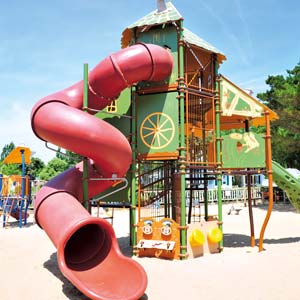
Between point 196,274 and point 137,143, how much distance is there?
12.9 feet

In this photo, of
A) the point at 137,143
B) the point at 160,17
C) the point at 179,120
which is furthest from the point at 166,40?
the point at 137,143

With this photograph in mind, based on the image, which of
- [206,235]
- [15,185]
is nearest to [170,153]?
[206,235]

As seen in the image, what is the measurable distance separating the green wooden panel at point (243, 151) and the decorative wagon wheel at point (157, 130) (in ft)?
6.23

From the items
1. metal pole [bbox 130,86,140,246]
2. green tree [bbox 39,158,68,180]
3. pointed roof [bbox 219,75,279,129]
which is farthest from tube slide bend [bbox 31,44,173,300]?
green tree [bbox 39,158,68,180]

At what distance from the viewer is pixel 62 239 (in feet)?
21.0

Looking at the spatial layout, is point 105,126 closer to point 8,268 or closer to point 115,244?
point 115,244

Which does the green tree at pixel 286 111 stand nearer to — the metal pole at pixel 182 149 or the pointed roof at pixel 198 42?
the pointed roof at pixel 198 42

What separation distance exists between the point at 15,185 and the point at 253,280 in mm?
14230

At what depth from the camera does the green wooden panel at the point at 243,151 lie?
1067 centimetres

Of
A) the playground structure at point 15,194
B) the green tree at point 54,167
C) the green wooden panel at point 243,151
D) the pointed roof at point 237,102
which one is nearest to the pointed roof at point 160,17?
the pointed roof at point 237,102

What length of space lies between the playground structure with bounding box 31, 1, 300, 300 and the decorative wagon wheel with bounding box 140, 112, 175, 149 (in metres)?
0.03

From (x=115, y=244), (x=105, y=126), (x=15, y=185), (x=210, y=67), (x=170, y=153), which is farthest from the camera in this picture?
(x=15, y=185)

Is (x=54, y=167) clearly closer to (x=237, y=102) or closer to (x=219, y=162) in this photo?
(x=237, y=102)

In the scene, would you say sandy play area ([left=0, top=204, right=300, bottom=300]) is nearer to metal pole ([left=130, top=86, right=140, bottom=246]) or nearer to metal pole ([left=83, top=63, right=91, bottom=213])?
metal pole ([left=130, top=86, right=140, bottom=246])
